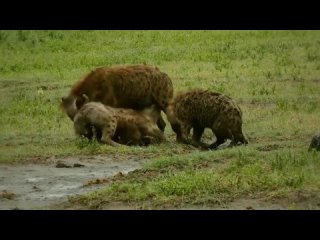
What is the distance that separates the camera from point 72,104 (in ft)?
38.5

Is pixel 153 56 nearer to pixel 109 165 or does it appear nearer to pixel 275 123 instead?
pixel 275 123

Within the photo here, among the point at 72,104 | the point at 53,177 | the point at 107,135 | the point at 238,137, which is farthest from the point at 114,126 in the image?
the point at 53,177

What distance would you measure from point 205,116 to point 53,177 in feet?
8.69

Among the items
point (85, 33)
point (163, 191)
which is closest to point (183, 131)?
point (163, 191)

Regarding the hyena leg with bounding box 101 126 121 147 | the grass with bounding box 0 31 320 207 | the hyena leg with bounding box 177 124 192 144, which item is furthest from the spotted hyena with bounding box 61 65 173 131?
the hyena leg with bounding box 101 126 121 147

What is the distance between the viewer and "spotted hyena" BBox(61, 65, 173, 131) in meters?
11.8

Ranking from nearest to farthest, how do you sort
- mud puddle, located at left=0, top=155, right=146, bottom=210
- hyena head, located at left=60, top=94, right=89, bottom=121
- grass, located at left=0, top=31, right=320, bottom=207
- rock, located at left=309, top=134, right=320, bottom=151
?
1. grass, located at left=0, top=31, right=320, bottom=207
2. mud puddle, located at left=0, top=155, right=146, bottom=210
3. rock, located at left=309, top=134, right=320, bottom=151
4. hyena head, located at left=60, top=94, right=89, bottom=121

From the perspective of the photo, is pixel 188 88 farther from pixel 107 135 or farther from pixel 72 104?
pixel 107 135

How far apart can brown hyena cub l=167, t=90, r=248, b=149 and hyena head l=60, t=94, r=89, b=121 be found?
3.90 ft

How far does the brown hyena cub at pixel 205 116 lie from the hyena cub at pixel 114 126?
0.32 meters

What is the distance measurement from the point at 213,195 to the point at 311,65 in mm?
10238

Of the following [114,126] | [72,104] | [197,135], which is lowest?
[197,135]

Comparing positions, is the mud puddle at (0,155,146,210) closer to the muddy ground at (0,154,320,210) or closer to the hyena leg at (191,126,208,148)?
the muddy ground at (0,154,320,210)

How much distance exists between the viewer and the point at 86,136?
11.3 metres
